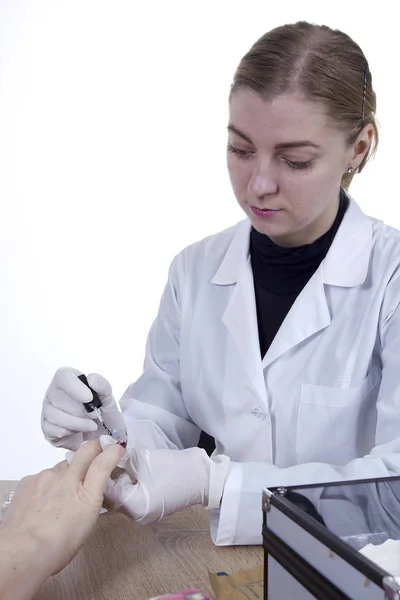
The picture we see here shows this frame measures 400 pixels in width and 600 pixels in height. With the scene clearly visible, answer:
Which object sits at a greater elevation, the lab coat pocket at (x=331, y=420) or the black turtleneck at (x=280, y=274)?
the black turtleneck at (x=280, y=274)

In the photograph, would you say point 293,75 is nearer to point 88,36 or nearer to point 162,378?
point 162,378

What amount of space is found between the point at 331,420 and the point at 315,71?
69cm

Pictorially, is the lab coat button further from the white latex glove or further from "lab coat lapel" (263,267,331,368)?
the white latex glove

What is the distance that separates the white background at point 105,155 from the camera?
3281 millimetres

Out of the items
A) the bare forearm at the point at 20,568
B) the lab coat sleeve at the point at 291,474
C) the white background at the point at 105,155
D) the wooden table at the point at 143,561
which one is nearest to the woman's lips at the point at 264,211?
the lab coat sleeve at the point at 291,474

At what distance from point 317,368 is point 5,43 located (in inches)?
99.3

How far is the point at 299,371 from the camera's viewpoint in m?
1.49

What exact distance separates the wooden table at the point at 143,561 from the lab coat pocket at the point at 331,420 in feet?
1.03

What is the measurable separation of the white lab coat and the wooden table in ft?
0.68

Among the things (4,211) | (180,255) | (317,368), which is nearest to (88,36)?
(4,211)

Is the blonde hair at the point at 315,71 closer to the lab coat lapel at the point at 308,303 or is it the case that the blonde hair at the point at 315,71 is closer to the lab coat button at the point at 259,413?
the lab coat lapel at the point at 308,303

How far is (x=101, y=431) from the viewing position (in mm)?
1340

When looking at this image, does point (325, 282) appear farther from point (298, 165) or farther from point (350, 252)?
point (298, 165)

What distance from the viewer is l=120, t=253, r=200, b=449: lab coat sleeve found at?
1566 millimetres
